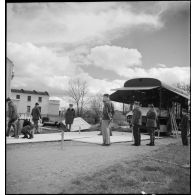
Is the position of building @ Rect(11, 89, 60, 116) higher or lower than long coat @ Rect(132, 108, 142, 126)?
higher

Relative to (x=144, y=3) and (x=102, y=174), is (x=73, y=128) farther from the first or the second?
(x=144, y=3)

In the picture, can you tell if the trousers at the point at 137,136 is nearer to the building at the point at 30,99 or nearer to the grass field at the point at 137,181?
the grass field at the point at 137,181

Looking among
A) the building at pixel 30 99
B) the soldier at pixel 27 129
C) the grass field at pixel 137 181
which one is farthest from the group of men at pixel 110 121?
the building at pixel 30 99

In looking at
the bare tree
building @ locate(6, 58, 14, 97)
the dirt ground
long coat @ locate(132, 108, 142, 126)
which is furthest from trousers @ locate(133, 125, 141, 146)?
building @ locate(6, 58, 14, 97)

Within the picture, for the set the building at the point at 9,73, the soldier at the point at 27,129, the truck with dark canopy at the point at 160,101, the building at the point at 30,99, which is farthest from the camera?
the truck with dark canopy at the point at 160,101

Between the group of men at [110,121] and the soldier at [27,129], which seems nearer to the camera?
the group of men at [110,121]

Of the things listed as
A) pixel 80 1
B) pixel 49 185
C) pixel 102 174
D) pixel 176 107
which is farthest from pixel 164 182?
pixel 176 107

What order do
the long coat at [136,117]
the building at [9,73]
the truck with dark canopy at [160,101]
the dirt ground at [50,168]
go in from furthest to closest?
the truck with dark canopy at [160,101]
the long coat at [136,117]
the building at [9,73]
the dirt ground at [50,168]

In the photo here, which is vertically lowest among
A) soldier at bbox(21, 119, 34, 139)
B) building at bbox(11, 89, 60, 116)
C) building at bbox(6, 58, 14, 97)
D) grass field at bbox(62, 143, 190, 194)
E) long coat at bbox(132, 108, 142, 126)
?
grass field at bbox(62, 143, 190, 194)

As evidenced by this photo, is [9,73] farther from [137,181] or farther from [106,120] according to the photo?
[106,120]

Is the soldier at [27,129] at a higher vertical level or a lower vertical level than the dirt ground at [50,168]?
higher

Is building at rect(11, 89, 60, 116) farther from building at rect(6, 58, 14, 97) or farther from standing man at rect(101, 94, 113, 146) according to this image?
standing man at rect(101, 94, 113, 146)

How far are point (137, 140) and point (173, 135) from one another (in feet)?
13.3

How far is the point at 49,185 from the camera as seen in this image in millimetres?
3311
